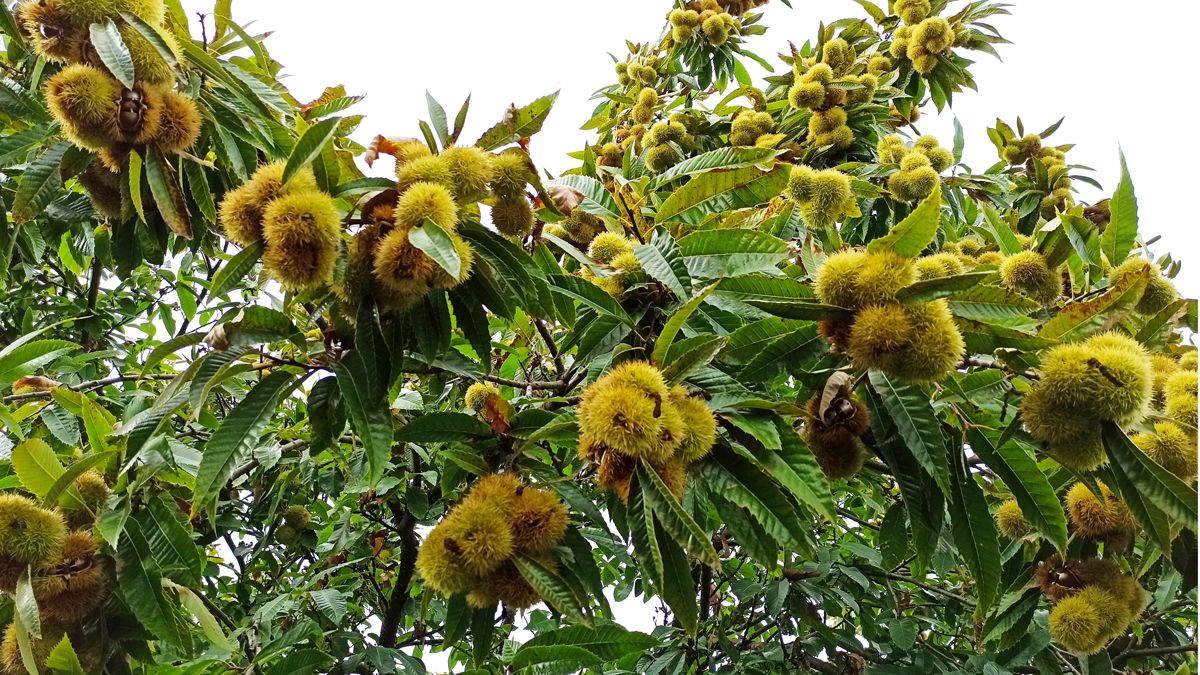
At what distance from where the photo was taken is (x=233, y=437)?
1158 millimetres

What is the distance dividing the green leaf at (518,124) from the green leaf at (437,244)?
1.05ft

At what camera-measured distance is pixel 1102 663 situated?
1.58m

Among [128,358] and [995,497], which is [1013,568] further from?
[128,358]

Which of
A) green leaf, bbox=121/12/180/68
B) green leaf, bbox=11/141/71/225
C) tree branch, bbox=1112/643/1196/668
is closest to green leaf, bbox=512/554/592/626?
green leaf, bbox=121/12/180/68

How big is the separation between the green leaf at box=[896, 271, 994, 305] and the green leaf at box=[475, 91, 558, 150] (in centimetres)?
65

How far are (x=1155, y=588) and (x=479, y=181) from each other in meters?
1.76

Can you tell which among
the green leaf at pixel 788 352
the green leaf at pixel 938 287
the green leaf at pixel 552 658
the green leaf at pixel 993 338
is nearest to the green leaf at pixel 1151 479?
the green leaf at pixel 993 338

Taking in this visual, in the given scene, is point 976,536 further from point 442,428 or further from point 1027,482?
point 442,428

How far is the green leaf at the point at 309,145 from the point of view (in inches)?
41.2

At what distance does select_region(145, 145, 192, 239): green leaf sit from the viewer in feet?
4.07

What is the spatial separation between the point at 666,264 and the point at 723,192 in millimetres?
256

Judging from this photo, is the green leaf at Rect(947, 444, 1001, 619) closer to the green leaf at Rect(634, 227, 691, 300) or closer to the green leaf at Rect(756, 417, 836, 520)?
the green leaf at Rect(756, 417, 836, 520)

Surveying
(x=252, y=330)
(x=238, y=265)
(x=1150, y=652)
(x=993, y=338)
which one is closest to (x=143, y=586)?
(x=252, y=330)

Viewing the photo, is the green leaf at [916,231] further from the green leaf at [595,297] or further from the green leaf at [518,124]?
the green leaf at [518,124]
